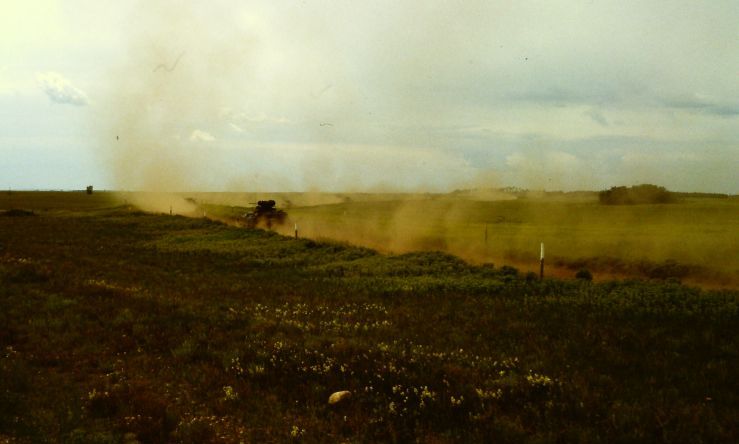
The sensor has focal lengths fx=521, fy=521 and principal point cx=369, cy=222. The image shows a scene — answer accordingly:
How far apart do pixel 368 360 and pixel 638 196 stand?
206 ft

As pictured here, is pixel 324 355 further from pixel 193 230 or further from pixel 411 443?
pixel 193 230

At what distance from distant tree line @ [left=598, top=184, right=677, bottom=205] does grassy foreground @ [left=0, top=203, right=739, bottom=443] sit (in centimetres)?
4667

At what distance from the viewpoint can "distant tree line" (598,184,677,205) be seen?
6278cm

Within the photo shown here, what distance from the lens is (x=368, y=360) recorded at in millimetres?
11562

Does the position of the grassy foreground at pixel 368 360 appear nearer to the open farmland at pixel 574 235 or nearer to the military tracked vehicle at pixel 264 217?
the open farmland at pixel 574 235

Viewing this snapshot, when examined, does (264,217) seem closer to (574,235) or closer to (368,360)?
(574,235)

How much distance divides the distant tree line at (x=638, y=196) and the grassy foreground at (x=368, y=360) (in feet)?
153

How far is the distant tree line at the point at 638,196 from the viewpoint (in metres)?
62.8

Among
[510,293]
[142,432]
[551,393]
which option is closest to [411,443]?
[551,393]

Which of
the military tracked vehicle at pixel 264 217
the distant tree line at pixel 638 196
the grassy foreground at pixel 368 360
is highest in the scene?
the distant tree line at pixel 638 196

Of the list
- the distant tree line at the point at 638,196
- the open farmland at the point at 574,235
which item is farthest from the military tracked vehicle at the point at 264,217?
the distant tree line at the point at 638,196

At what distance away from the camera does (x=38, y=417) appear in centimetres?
899

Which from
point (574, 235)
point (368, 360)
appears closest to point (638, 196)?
point (574, 235)

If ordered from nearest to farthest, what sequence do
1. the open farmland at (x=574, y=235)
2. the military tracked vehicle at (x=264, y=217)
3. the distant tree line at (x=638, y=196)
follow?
the open farmland at (x=574, y=235) → the distant tree line at (x=638, y=196) → the military tracked vehicle at (x=264, y=217)
